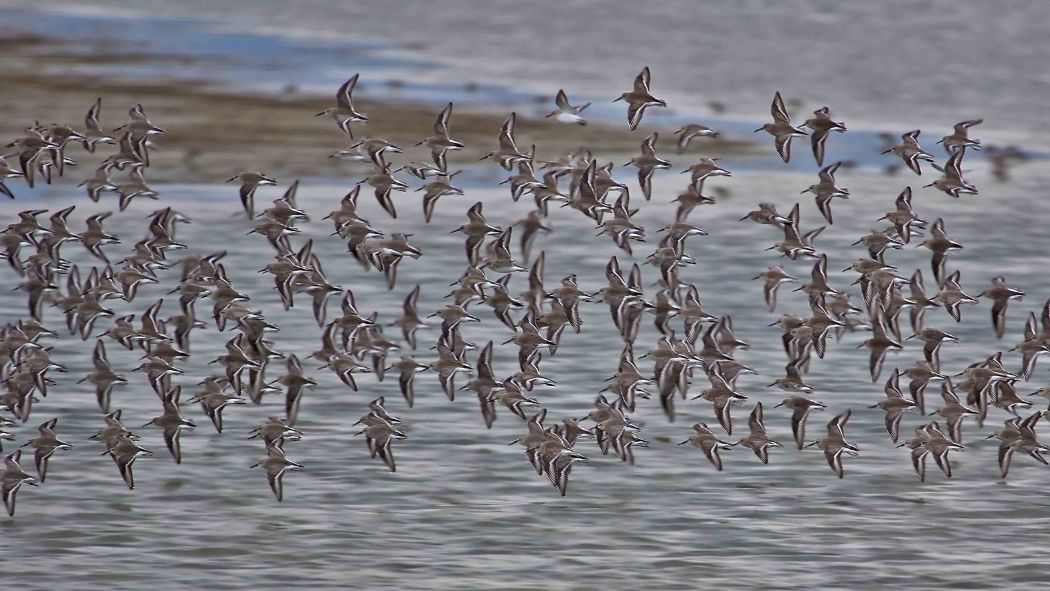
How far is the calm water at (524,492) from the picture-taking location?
1586 centimetres

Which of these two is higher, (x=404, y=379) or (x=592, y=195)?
(x=592, y=195)

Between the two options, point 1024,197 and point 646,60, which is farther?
point 646,60

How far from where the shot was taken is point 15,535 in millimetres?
16344

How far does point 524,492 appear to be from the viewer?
1758 centimetres

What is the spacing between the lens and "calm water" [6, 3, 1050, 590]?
1586cm

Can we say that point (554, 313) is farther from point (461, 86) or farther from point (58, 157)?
point (461, 86)

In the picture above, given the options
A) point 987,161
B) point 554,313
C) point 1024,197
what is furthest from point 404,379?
point 987,161

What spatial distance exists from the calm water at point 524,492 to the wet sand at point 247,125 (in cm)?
612

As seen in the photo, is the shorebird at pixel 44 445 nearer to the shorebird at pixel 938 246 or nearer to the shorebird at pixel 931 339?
the shorebird at pixel 931 339

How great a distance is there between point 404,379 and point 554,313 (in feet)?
4.96

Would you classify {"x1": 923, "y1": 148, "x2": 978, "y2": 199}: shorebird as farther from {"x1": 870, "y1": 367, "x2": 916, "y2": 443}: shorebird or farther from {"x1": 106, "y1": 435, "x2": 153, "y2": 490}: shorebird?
{"x1": 106, "y1": 435, "x2": 153, "y2": 490}: shorebird

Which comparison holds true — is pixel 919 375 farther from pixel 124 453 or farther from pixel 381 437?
pixel 124 453

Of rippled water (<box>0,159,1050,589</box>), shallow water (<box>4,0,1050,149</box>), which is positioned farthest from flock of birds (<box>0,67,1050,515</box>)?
shallow water (<box>4,0,1050,149</box>)

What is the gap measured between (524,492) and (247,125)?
1884 centimetres
